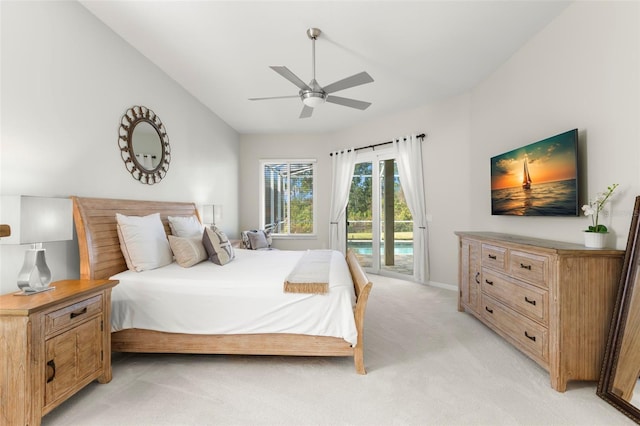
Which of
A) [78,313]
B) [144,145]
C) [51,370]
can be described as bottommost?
[51,370]

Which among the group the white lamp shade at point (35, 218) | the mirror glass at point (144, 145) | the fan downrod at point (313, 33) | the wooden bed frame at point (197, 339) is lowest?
the wooden bed frame at point (197, 339)

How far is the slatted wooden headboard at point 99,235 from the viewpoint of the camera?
2.36m

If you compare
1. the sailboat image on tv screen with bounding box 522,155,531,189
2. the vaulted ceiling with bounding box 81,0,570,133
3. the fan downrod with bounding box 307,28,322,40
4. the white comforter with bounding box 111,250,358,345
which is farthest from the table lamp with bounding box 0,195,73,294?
the sailboat image on tv screen with bounding box 522,155,531,189

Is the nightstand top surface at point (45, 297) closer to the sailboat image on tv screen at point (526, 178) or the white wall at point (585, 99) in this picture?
the white wall at point (585, 99)

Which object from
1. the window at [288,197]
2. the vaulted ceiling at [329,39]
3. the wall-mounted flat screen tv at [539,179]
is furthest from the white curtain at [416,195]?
the window at [288,197]

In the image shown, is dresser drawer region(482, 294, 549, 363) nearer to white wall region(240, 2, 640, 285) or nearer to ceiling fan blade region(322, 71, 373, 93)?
white wall region(240, 2, 640, 285)

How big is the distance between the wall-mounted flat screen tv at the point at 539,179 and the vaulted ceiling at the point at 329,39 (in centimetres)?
114

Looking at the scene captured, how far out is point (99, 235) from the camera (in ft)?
8.22

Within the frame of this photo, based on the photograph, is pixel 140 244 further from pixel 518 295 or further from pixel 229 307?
pixel 518 295

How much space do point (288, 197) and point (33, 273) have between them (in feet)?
16.0

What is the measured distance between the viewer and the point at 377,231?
18.4 feet

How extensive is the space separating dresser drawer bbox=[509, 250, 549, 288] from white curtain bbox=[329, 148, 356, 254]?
3.61 m

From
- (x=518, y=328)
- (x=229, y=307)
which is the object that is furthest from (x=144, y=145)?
(x=518, y=328)

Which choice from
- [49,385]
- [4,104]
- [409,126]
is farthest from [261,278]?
[409,126]
